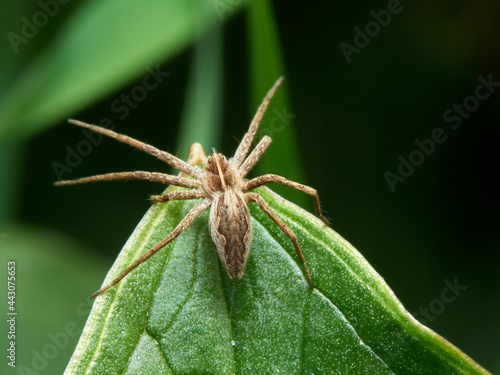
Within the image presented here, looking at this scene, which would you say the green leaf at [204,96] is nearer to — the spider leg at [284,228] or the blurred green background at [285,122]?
the blurred green background at [285,122]

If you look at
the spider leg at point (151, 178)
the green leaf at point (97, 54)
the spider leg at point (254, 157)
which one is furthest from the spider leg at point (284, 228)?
the green leaf at point (97, 54)

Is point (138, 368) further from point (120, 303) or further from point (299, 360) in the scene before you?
point (299, 360)

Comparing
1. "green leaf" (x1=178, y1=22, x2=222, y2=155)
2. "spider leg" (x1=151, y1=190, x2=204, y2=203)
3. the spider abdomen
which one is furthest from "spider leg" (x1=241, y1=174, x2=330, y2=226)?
"green leaf" (x1=178, y1=22, x2=222, y2=155)

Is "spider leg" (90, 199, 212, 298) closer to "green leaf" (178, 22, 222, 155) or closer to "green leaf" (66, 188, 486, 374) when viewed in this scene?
"green leaf" (66, 188, 486, 374)

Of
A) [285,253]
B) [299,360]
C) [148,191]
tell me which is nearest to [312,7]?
[148,191]

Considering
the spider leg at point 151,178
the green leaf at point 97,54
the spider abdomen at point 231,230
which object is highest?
the green leaf at point 97,54
